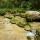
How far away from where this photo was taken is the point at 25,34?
4363mm

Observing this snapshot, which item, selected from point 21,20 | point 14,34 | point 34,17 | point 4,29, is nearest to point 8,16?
point 21,20

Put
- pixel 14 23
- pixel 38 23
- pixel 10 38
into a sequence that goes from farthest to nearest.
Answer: pixel 38 23
pixel 14 23
pixel 10 38

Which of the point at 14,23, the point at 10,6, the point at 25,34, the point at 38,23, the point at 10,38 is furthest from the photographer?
the point at 10,6

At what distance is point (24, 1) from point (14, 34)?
360 centimetres

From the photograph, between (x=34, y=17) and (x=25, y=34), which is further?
(x=34, y=17)

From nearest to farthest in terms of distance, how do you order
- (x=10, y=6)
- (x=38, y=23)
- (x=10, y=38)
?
(x=10, y=38) → (x=38, y=23) → (x=10, y=6)

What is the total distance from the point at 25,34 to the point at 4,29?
0.66 m

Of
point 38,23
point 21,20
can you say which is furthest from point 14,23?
point 38,23

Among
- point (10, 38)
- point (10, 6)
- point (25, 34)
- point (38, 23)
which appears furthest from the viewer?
point (10, 6)

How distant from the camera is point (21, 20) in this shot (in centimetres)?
560

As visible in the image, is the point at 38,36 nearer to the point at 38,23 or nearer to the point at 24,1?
the point at 38,23

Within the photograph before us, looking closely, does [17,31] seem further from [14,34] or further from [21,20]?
[21,20]

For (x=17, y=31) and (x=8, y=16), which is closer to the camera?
(x=17, y=31)

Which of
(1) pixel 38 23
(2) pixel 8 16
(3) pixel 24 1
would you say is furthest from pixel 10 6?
(1) pixel 38 23
